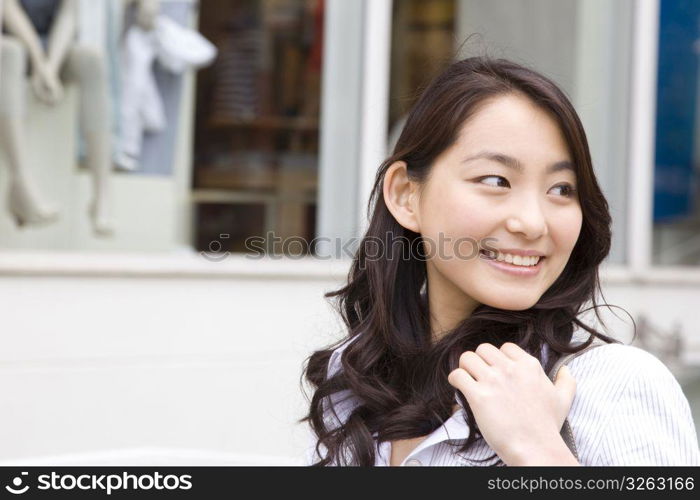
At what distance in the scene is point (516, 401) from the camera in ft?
4.94

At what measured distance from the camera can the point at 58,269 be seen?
16.1 ft

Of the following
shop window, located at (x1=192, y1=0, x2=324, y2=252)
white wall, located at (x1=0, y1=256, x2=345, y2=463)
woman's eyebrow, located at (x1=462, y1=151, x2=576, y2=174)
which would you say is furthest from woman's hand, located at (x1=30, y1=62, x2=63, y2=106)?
woman's eyebrow, located at (x1=462, y1=151, x2=576, y2=174)

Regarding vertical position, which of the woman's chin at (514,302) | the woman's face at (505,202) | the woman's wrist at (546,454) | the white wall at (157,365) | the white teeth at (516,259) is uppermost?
the woman's face at (505,202)

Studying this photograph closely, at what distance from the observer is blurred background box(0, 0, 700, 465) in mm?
4930

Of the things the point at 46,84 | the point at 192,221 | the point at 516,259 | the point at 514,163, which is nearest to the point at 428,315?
the point at 516,259

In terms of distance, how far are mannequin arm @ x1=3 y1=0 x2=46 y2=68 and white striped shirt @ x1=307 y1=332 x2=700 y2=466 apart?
403 cm

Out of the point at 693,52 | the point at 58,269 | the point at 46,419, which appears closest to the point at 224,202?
the point at 58,269

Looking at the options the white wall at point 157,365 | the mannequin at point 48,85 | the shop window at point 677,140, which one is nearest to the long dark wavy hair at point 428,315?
the white wall at point 157,365

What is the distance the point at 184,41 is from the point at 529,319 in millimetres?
4108

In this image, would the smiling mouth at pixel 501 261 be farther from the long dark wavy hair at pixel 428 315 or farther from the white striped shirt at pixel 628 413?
the white striped shirt at pixel 628 413

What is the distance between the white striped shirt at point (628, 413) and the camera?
1.47m

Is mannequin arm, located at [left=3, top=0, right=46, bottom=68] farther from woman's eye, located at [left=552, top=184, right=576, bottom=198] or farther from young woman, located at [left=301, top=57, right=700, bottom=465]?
woman's eye, located at [left=552, top=184, right=576, bottom=198]

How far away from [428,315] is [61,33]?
3.67 metres
